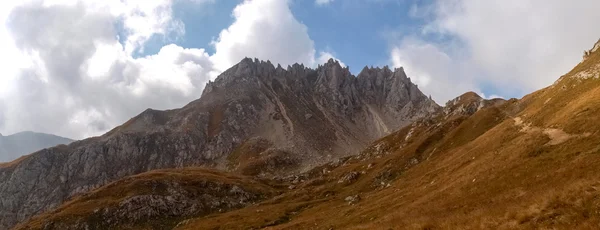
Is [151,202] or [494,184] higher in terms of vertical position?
[151,202]

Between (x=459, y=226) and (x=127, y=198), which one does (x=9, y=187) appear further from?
(x=459, y=226)

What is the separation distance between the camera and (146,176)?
354ft

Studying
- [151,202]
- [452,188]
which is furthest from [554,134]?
[151,202]

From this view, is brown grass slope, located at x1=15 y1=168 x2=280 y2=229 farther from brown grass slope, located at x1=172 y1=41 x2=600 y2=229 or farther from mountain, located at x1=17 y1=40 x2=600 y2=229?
brown grass slope, located at x1=172 y1=41 x2=600 y2=229

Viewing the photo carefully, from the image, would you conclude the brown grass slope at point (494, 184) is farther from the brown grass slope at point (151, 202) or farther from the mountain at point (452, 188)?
the brown grass slope at point (151, 202)

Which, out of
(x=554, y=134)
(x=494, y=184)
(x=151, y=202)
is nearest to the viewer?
(x=494, y=184)

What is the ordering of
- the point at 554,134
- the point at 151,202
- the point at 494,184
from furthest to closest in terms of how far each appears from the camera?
the point at 151,202 → the point at 554,134 → the point at 494,184

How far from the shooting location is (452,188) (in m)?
46.5

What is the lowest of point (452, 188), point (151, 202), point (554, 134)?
point (452, 188)

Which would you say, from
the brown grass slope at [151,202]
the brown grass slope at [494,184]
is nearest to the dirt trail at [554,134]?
the brown grass slope at [494,184]

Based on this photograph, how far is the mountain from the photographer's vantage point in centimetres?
2516

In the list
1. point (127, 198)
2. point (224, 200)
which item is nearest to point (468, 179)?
point (224, 200)

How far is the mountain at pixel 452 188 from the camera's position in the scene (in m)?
25.2

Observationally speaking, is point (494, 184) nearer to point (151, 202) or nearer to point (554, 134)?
point (554, 134)
